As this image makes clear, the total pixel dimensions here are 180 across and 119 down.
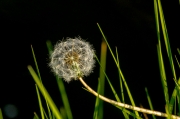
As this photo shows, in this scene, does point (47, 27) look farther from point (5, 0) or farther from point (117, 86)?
point (117, 86)

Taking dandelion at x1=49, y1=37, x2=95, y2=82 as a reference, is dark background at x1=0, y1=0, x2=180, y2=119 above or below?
below

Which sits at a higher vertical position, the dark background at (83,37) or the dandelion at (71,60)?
the dandelion at (71,60)

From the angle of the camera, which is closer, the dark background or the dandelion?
the dandelion

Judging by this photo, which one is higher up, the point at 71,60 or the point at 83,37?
the point at 71,60

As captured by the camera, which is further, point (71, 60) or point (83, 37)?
point (83, 37)

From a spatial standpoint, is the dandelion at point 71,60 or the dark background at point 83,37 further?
the dark background at point 83,37
